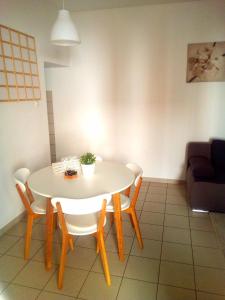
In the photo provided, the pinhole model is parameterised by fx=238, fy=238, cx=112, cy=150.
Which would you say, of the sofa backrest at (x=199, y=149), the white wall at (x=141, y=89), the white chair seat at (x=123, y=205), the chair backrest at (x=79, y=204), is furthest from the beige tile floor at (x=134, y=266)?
the white wall at (x=141, y=89)

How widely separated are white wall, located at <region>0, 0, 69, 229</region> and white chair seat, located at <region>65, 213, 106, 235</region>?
986 mm

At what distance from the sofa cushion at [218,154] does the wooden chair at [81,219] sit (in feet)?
6.54

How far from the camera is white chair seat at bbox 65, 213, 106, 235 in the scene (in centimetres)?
181

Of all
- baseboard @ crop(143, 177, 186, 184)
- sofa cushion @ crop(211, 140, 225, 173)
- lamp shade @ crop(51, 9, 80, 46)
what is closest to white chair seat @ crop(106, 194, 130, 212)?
lamp shade @ crop(51, 9, 80, 46)

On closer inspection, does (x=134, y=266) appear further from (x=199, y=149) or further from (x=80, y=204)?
(x=199, y=149)

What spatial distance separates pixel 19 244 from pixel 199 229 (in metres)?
1.86

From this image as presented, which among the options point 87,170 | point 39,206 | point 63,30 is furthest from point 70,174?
point 63,30

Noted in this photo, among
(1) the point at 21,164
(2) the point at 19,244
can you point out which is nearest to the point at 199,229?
(2) the point at 19,244

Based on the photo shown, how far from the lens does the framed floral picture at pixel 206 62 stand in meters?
3.24

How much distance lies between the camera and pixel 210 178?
284 centimetres

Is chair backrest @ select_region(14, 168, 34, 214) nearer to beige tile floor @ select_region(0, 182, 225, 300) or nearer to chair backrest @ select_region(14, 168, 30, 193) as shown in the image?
chair backrest @ select_region(14, 168, 30, 193)

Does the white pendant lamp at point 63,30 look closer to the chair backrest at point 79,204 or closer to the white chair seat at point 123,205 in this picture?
the chair backrest at point 79,204

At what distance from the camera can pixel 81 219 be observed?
1.97 meters

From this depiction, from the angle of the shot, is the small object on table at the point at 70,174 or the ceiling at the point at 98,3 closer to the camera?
the small object on table at the point at 70,174
